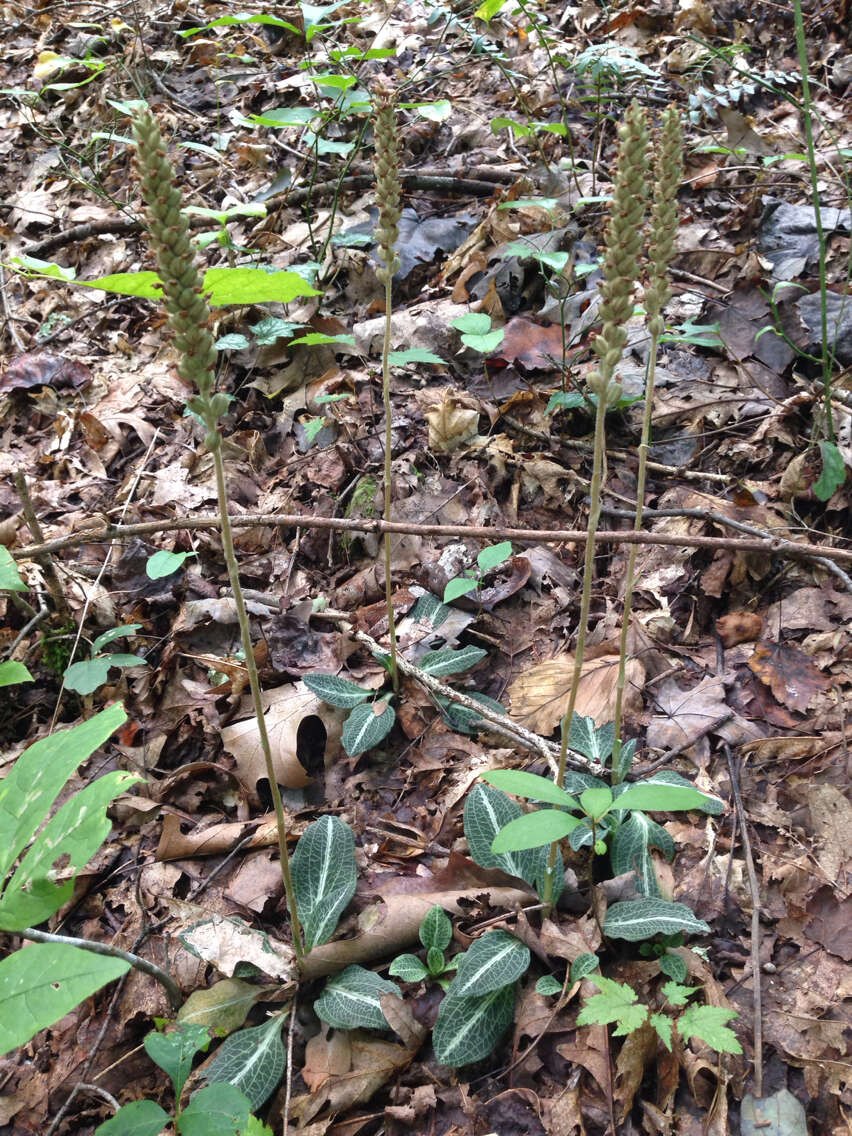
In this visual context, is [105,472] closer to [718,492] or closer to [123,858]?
[123,858]

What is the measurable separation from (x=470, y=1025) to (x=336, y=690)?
1.20 m

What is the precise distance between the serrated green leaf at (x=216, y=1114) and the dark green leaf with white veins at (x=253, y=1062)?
0.74ft

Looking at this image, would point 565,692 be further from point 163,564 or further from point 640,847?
point 163,564

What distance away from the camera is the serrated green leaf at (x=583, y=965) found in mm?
1830

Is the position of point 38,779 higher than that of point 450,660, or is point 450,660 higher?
point 38,779

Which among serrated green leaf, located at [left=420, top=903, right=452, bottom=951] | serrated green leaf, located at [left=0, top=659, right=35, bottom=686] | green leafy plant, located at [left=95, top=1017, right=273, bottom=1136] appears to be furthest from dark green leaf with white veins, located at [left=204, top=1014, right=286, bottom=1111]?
serrated green leaf, located at [left=0, top=659, right=35, bottom=686]

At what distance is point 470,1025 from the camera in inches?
71.4

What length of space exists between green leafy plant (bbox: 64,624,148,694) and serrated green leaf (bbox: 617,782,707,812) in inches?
80.2

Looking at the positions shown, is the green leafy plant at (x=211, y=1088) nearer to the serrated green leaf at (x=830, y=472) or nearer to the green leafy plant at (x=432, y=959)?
the green leafy plant at (x=432, y=959)

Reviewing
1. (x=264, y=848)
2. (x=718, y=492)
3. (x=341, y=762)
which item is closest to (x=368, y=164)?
Answer: (x=718, y=492)

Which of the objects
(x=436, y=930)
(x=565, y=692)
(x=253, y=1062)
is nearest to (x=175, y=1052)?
(x=253, y=1062)

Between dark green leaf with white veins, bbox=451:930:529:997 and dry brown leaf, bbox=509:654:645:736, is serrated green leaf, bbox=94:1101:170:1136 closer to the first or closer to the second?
dark green leaf with white veins, bbox=451:930:529:997

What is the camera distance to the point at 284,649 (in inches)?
119

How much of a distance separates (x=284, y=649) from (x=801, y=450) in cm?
238
